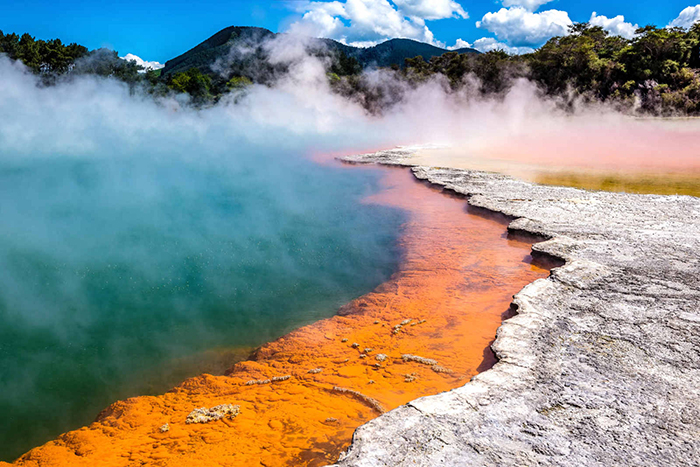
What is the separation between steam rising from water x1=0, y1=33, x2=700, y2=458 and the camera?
11.6ft

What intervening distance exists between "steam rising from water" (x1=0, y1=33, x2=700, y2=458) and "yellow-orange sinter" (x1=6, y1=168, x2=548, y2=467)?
406 millimetres

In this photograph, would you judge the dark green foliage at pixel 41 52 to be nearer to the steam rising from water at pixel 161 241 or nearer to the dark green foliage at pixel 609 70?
the steam rising from water at pixel 161 241

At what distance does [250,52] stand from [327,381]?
42740 millimetres

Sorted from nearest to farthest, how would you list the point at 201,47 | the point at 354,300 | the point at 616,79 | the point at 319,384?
the point at 319,384 → the point at 354,300 → the point at 616,79 → the point at 201,47

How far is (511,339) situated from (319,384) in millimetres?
1219

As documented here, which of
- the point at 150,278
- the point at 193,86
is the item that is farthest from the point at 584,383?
the point at 193,86

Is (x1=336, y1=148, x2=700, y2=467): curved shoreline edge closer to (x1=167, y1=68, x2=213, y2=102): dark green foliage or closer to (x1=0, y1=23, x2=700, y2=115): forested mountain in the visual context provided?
(x1=0, y1=23, x2=700, y2=115): forested mountain

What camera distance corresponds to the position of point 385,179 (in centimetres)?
955

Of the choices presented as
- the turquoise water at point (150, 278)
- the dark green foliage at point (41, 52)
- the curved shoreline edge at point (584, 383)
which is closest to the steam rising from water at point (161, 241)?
the turquoise water at point (150, 278)

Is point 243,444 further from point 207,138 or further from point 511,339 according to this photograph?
point 207,138

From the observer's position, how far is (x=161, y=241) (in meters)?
5.96

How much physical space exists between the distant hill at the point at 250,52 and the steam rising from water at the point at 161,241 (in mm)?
18219

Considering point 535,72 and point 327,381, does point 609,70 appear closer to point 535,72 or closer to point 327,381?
point 535,72

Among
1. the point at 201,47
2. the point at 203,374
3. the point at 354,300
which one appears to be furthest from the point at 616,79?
the point at 201,47
